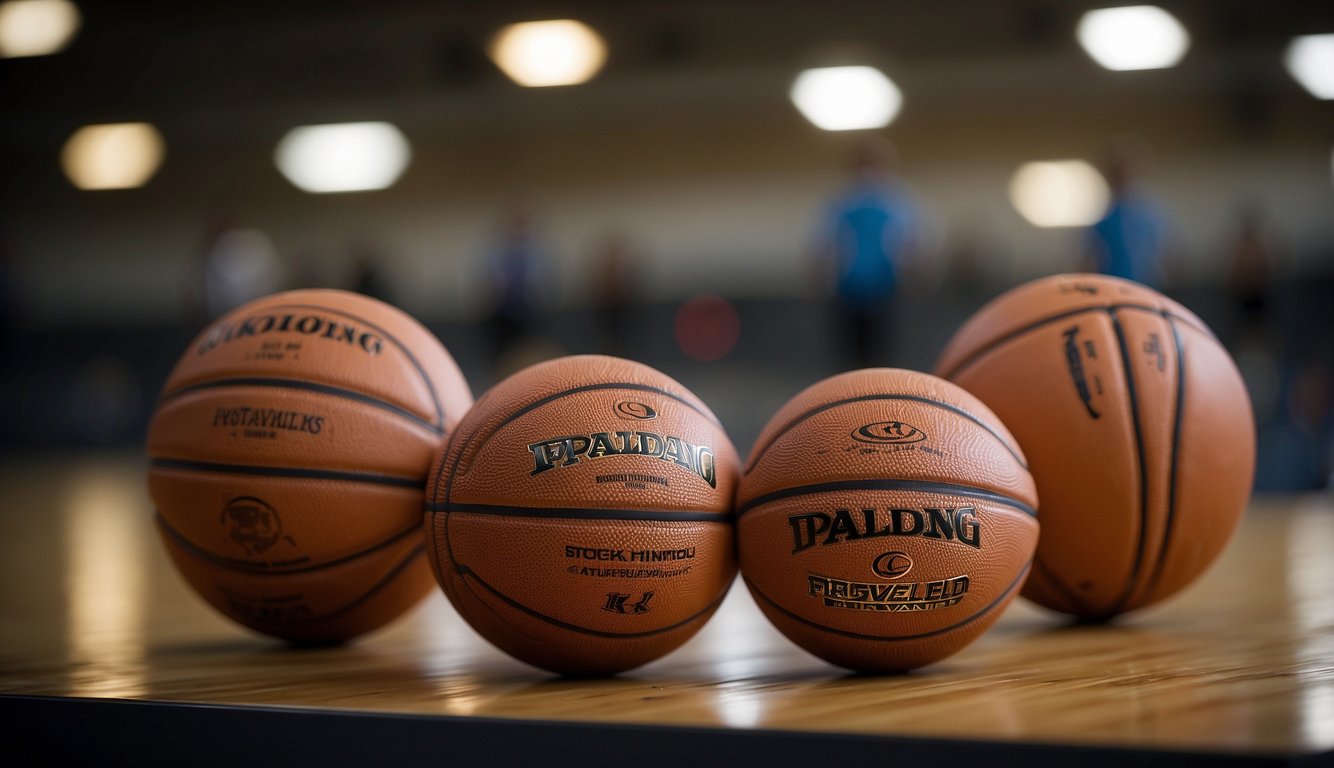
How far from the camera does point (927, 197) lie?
1523 centimetres

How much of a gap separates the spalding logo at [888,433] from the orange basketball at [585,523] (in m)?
0.23

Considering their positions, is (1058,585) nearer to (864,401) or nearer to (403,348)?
(864,401)

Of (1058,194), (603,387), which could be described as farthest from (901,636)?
(1058,194)

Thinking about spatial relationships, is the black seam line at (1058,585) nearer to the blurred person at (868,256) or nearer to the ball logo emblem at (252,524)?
the ball logo emblem at (252,524)

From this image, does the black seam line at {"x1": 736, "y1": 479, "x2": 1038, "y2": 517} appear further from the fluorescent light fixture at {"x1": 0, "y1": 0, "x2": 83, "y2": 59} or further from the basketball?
the fluorescent light fixture at {"x1": 0, "y1": 0, "x2": 83, "y2": 59}

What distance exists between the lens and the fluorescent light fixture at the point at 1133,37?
1135 centimetres

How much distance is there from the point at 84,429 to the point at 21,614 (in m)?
14.1

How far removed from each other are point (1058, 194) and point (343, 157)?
815 centimetres

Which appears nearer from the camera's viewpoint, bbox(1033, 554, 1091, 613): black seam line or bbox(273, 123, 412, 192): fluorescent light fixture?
bbox(1033, 554, 1091, 613): black seam line

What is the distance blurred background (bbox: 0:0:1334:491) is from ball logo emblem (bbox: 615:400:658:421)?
861 centimetres

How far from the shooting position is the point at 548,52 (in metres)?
12.8

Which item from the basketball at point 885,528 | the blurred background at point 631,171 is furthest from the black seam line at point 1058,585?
the blurred background at point 631,171

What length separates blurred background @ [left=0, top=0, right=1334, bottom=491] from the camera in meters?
11.9

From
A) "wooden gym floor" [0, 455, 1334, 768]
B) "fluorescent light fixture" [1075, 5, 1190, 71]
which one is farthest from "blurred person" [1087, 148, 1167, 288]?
"wooden gym floor" [0, 455, 1334, 768]
